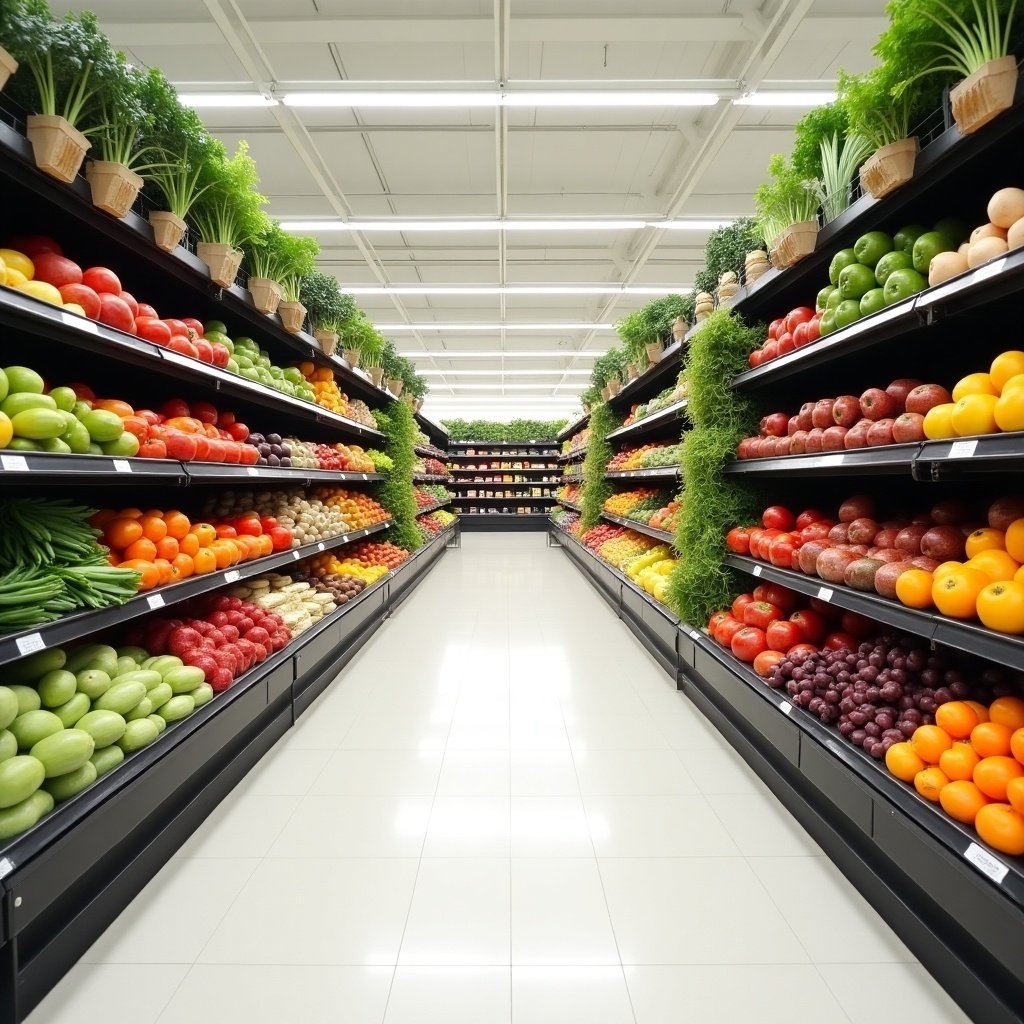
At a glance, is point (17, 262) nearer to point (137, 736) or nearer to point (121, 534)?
point (121, 534)

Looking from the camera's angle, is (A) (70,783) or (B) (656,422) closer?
(A) (70,783)

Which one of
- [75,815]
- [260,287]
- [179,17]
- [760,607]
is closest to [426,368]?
[179,17]

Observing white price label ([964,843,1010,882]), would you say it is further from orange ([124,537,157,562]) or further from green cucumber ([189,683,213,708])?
orange ([124,537,157,562])

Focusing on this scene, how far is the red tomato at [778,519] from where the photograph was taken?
291cm

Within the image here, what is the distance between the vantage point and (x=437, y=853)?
1959 millimetres

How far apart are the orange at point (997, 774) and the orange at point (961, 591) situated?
37 centimetres

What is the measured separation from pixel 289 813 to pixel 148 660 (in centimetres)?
82

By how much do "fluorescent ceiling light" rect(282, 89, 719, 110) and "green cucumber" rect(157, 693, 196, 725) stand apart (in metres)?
5.12

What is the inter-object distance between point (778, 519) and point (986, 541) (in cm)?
124

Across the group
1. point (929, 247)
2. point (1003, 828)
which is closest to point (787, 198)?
point (929, 247)

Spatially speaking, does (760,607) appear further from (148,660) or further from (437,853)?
(148,660)

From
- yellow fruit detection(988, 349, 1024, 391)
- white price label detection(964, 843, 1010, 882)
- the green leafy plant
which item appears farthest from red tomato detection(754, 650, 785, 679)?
the green leafy plant

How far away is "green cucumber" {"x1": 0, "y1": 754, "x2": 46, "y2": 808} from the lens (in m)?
1.35

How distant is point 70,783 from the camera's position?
1561 millimetres
